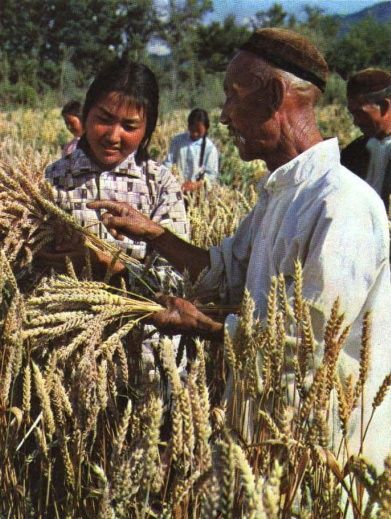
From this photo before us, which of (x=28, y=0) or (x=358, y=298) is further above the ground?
(x=28, y=0)

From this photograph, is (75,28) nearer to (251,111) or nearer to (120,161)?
(120,161)

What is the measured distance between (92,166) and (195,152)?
5108mm

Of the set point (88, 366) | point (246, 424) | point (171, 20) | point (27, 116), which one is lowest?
point (246, 424)

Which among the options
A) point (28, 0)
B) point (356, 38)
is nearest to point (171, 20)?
point (28, 0)

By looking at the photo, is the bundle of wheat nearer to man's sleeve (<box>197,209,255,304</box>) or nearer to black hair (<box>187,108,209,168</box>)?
man's sleeve (<box>197,209,255,304</box>)

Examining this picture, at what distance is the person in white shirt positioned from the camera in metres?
7.29

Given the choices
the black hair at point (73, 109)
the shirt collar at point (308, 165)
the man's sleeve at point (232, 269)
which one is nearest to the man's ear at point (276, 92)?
the shirt collar at point (308, 165)

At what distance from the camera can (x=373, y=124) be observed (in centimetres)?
420

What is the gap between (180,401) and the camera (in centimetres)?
105

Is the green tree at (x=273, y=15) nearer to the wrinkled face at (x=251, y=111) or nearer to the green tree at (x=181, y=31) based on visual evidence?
the green tree at (x=181, y=31)

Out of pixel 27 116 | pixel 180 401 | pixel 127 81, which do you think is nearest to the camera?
pixel 180 401

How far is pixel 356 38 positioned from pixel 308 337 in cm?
4422

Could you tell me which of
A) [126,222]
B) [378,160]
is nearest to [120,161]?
[126,222]

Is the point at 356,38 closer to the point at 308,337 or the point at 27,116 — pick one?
the point at 27,116
